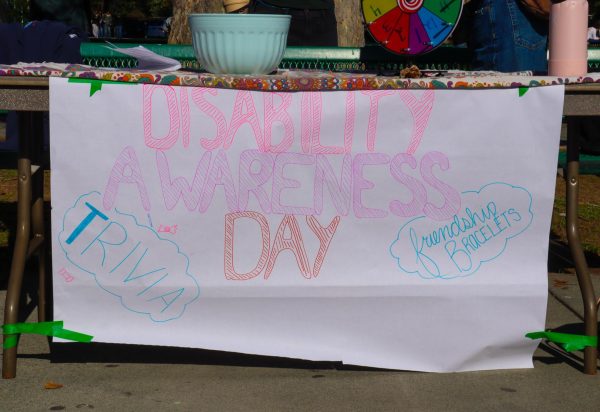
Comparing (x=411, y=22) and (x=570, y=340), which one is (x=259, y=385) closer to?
(x=570, y=340)

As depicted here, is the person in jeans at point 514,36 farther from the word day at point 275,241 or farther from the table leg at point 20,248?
the table leg at point 20,248

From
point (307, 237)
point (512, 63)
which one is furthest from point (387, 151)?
point (512, 63)

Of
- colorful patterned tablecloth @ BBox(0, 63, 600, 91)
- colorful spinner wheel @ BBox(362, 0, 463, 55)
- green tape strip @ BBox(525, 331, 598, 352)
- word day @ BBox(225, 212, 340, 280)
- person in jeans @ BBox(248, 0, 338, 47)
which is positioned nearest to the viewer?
colorful patterned tablecloth @ BBox(0, 63, 600, 91)

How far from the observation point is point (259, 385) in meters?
3.17

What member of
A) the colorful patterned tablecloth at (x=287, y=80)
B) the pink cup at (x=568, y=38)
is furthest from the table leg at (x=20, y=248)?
the pink cup at (x=568, y=38)

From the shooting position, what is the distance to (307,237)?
3.12 metres

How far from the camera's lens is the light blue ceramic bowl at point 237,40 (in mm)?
3201

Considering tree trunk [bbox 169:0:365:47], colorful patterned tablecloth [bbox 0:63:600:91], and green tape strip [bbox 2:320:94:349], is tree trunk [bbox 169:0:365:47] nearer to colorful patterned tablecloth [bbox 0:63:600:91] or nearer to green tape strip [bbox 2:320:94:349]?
colorful patterned tablecloth [bbox 0:63:600:91]

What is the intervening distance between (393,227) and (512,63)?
4.70ft

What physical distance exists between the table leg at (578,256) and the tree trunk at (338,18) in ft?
18.0

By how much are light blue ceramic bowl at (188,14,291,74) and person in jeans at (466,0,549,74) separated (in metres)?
1.38

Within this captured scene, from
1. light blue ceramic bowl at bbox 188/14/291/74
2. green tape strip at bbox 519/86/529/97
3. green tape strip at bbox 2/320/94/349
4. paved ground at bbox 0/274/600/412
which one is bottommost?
paved ground at bbox 0/274/600/412

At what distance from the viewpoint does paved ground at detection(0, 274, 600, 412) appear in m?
3.01

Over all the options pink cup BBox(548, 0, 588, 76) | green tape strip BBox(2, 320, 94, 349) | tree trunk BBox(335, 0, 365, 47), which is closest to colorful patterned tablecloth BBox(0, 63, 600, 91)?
pink cup BBox(548, 0, 588, 76)
